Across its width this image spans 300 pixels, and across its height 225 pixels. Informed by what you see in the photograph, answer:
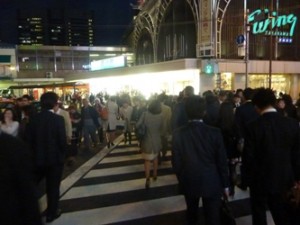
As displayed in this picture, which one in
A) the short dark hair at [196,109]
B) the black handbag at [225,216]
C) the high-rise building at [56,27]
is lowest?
the black handbag at [225,216]

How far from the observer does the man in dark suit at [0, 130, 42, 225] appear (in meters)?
1.86

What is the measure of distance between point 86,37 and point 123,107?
104362 mm

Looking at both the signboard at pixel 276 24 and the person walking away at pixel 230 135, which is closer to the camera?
the person walking away at pixel 230 135

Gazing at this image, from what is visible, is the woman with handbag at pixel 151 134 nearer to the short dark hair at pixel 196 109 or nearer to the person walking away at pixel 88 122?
the short dark hair at pixel 196 109

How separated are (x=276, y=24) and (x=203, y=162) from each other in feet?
79.2

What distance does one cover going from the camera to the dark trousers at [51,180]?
525cm

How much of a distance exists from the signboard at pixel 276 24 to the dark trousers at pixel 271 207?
885 inches

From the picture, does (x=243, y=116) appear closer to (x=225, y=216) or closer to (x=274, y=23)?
(x=225, y=216)

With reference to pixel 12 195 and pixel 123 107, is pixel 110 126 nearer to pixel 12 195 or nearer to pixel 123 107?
Result: pixel 123 107

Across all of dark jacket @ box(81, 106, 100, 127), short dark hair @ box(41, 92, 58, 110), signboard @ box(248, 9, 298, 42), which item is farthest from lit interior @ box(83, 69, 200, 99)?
short dark hair @ box(41, 92, 58, 110)

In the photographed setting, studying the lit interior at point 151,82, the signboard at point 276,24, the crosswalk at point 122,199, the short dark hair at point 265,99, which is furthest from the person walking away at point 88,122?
the signboard at point 276,24

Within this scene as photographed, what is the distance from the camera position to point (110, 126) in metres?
12.3

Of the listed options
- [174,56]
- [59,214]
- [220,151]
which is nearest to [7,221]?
[220,151]

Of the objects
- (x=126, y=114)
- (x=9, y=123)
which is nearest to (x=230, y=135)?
(x=9, y=123)
